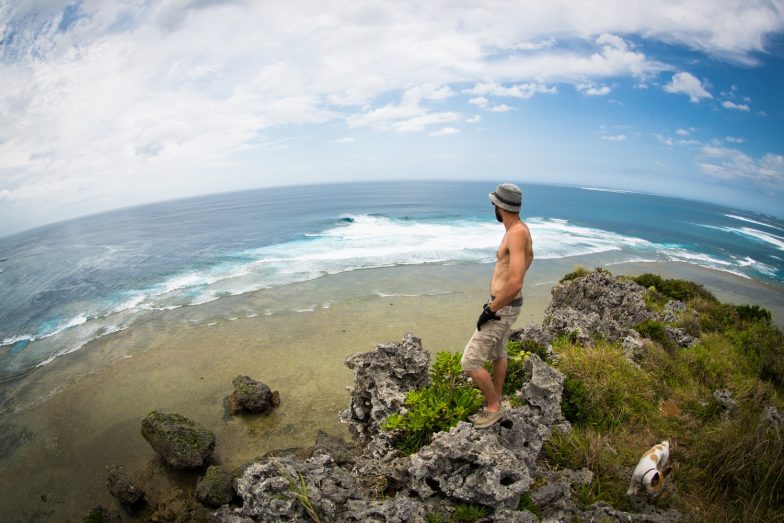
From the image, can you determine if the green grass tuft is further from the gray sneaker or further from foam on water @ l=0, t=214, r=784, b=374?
foam on water @ l=0, t=214, r=784, b=374

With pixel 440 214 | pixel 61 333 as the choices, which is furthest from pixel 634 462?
pixel 440 214

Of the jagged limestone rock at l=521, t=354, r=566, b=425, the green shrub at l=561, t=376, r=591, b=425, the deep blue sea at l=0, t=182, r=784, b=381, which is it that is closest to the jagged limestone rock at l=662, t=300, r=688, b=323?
the green shrub at l=561, t=376, r=591, b=425

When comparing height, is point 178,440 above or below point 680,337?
below

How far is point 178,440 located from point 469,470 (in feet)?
27.3

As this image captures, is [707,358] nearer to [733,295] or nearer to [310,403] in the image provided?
[310,403]

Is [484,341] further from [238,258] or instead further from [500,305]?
[238,258]

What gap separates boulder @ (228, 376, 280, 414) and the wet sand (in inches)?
11.8

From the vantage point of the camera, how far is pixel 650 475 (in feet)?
14.0

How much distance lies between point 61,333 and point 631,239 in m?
56.5

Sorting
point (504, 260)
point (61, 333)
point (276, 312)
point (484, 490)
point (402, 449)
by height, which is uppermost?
point (504, 260)

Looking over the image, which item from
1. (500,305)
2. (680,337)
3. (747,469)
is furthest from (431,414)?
(680,337)

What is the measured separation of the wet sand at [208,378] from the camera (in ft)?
31.7

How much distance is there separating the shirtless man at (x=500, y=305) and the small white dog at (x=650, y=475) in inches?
65.3

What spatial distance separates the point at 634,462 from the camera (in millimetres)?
5168
